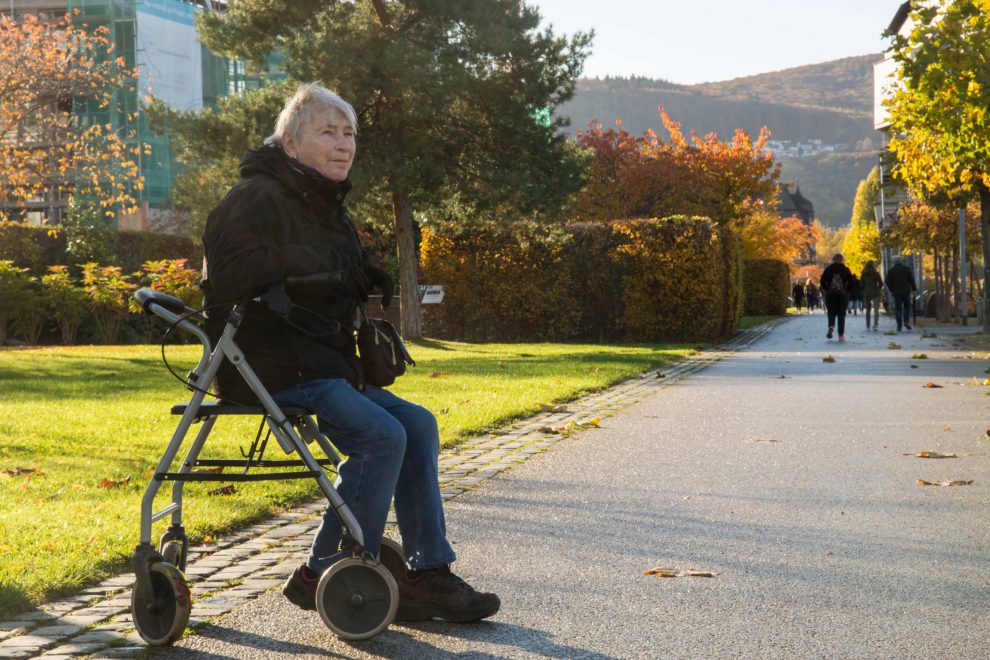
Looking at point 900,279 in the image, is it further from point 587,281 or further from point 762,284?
point 762,284

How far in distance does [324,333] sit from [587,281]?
23724 millimetres

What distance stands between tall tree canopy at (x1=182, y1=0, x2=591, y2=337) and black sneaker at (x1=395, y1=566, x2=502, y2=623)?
20.0 metres

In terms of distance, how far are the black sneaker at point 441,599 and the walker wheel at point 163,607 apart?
76 cm

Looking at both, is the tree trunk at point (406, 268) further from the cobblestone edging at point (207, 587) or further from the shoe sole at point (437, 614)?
the shoe sole at point (437, 614)

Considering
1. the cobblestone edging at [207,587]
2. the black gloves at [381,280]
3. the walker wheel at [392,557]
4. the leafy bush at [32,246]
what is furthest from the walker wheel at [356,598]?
the leafy bush at [32,246]

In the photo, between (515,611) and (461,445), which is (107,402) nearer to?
(461,445)

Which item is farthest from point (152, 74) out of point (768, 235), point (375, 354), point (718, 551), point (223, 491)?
point (375, 354)

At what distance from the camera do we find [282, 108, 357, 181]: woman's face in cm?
429

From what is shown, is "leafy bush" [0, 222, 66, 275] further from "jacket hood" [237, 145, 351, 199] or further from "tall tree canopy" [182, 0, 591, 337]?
"jacket hood" [237, 145, 351, 199]

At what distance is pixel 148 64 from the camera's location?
69188 mm

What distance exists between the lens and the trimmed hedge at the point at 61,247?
32250 millimetres

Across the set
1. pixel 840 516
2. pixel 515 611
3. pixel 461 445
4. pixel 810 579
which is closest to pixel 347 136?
pixel 515 611

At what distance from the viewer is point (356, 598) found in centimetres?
412

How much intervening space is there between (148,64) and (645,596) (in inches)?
2704
